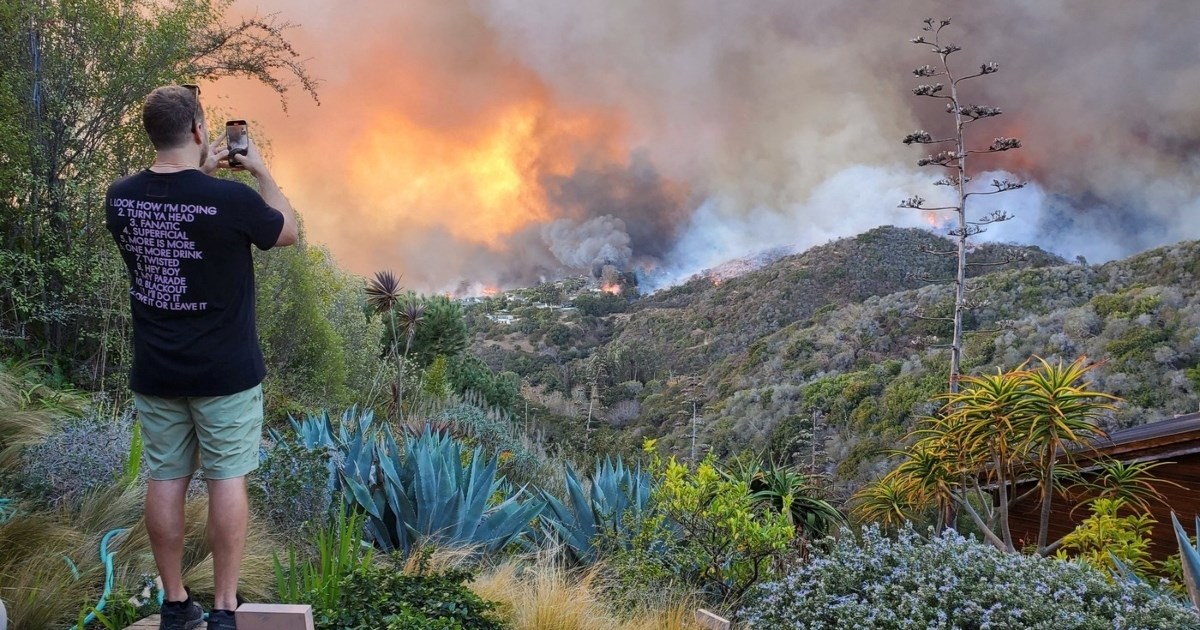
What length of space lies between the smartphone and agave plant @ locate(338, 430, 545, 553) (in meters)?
1.89

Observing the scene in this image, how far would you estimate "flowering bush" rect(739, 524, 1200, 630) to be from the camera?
6.25ft

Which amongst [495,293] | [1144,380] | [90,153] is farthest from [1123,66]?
[495,293]

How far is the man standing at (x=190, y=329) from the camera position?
1.74 meters

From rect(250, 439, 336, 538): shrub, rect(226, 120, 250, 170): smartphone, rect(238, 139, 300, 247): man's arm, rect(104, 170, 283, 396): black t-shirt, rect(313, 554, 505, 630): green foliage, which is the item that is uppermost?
rect(226, 120, 250, 170): smartphone

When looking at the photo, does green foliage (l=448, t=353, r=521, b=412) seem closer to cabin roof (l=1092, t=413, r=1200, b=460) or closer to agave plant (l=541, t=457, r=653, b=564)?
agave plant (l=541, t=457, r=653, b=564)

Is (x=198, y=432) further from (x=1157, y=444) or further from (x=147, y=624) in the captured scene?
(x=1157, y=444)

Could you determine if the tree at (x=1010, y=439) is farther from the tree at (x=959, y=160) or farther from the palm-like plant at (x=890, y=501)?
the tree at (x=959, y=160)

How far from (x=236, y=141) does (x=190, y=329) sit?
0.58m

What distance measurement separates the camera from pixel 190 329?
1.74 meters

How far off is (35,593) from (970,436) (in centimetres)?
445

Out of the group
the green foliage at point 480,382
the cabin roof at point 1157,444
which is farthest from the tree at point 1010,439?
the green foliage at point 480,382

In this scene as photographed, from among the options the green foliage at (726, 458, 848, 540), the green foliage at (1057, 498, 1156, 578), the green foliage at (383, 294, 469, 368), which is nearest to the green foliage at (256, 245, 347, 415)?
the green foliage at (726, 458, 848, 540)

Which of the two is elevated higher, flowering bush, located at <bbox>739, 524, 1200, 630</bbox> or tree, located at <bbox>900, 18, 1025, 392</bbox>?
tree, located at <bbox>900, 18, 1025, 392</bbox>

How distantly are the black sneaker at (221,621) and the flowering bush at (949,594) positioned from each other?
1.64m
